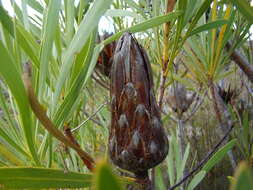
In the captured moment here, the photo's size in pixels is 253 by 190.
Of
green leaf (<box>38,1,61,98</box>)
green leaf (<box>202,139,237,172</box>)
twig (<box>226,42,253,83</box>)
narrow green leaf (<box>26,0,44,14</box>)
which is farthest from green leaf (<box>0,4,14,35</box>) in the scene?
twig (<box>226,42,253,83</box>)

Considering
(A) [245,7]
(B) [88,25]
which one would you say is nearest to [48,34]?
(B) [88,25]

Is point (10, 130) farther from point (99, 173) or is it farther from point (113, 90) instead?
point (99, 173)

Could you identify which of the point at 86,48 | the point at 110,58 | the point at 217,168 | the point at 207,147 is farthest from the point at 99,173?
the point at 217,168

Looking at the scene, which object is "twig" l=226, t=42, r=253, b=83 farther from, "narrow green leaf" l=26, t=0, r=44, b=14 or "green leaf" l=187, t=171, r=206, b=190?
"narrow green leaf" l=26, t=0, r=44, b=14

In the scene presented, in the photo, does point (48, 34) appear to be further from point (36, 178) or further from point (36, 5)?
point (36, 5)

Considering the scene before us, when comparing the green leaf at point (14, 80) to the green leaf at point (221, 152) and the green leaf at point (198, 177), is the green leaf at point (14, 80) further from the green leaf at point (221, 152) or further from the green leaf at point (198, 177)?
the green leaf at point (198, 177)

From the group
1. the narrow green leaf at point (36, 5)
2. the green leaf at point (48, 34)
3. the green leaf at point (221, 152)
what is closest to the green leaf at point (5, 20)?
the green leaf at point (48, 34)
